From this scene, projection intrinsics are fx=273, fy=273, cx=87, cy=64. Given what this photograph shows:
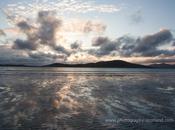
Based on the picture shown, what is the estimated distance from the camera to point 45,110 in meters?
16.5

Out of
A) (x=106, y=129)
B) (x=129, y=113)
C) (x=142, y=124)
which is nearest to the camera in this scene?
(x=106, y=129)

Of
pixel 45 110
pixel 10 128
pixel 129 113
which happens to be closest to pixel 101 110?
pixel 129 113

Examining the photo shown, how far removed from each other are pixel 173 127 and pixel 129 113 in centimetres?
397

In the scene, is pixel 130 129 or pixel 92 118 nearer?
pixel 130 129

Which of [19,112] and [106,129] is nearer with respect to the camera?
[106,129]

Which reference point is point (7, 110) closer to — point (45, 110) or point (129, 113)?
point (45, 110)

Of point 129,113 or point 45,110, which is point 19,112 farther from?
point 129,113

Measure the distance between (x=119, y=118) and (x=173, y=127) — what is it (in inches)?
120

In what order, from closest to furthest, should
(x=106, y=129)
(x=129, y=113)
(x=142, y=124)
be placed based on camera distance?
(x=106, y=129)
(x=142, y=124)
(x=129, y=113)

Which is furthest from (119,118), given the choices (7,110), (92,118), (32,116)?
(7,110)

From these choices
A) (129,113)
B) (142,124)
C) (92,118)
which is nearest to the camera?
(142,124)

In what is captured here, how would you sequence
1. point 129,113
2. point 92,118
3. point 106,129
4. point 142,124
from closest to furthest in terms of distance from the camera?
point 106,129, point 142,124, point 92,118, point 129,113

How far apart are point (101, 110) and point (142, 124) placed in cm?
434

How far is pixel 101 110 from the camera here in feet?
55.0
